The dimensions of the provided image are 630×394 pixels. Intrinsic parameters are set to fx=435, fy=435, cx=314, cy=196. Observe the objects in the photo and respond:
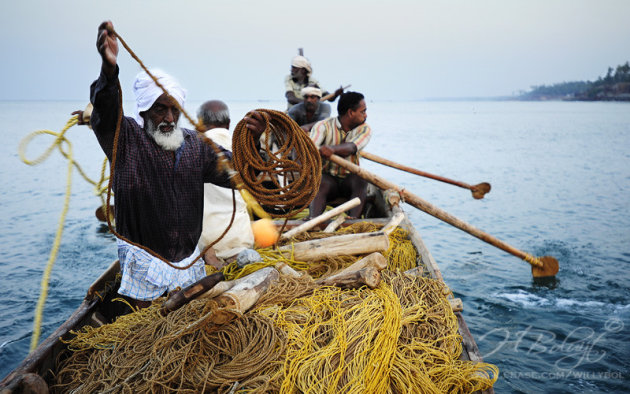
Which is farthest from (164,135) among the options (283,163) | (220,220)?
(220,220)

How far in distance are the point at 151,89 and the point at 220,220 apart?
176cm

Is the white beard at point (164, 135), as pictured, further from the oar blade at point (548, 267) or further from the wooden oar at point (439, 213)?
the oar blade at point (548, 267)

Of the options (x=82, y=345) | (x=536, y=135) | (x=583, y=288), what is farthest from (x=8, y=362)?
(x=536, y=135)

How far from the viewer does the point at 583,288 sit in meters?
7.41

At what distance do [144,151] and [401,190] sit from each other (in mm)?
3680

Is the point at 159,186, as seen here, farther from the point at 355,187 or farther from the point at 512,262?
the point at 512,262

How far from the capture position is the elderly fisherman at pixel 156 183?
286 centimetres

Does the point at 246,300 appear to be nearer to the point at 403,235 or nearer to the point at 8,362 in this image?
the point at 403,235

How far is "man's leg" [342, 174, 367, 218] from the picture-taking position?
5898mm

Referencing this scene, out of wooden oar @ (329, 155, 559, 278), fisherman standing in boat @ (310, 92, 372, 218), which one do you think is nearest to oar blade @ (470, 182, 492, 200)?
wooden oar @ (329, 155, 559, 278)

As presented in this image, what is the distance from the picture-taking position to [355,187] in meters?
6.01

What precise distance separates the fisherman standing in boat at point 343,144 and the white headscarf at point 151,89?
2.65 meters

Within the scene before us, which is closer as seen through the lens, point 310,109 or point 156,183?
point 156,183

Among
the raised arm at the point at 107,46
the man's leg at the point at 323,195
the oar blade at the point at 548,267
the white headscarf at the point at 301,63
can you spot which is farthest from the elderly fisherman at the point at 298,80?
the raised arm at the point at 107,46
